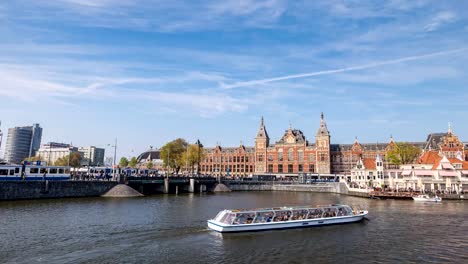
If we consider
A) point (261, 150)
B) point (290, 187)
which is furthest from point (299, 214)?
point (261, 150)

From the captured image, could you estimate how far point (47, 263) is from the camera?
83.1 feet

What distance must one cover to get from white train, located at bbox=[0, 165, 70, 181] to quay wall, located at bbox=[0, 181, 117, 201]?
3603 millimetres

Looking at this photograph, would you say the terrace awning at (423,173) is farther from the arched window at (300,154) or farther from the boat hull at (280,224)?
the boat hull at (280,224)

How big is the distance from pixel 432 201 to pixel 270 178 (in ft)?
241

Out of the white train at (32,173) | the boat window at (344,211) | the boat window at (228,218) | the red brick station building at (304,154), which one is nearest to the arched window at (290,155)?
the red brick station building at (304,154)

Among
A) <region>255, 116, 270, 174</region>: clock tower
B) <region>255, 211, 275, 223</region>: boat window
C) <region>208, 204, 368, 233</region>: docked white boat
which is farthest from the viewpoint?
<region>255, 116, 270, 174</region>: clock tower

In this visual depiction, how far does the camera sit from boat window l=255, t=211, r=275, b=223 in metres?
40.5

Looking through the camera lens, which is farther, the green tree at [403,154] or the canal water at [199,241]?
the green tree at [403,154]

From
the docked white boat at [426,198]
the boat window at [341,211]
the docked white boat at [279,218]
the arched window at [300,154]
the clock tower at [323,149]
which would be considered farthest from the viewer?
the arched window at [300,154]

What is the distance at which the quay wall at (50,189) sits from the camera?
62119 millimetres

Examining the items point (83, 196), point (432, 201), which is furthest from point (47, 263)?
point (432, 201)

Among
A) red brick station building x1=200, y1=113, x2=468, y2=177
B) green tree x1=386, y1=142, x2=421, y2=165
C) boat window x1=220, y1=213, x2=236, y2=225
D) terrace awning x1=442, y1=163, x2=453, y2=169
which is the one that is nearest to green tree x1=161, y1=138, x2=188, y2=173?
red brick station building x1=200, y1=113, x2=468, y2=177

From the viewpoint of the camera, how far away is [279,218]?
41656mm

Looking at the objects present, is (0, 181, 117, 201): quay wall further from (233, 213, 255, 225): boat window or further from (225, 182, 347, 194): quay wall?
(225, 182, 347, 194): quay wall
